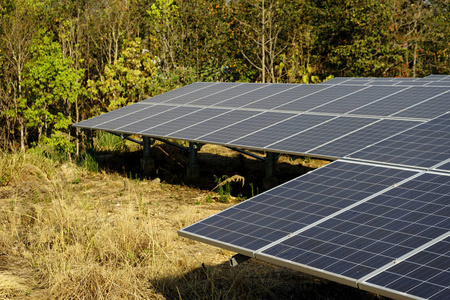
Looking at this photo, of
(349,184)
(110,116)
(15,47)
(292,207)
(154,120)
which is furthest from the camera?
(15,47)

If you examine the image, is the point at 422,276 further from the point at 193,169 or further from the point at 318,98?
the point at 193,169

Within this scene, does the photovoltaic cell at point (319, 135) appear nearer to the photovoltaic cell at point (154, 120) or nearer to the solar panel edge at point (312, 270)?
the photovoltaic cell at point (154, 120)

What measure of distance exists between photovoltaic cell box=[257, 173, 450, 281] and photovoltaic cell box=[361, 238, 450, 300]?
0.58ft

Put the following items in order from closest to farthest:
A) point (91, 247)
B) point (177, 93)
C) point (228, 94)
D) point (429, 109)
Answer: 1. point (91, 247)
2. point (429, 109)
3. point (228, 94)
4. point (177, 93)

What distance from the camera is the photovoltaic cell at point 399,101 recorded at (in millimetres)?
14701

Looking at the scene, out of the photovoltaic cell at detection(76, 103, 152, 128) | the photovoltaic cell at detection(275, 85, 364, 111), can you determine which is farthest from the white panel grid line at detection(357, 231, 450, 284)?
the photovoltaic cell at detection(76, 103, 152, 128)

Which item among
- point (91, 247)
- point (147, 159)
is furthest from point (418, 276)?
point (147, 159)

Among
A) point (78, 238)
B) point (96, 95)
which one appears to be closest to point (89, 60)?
point (96, 95)

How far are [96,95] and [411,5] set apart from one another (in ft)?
52.1

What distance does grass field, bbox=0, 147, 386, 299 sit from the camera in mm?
9773

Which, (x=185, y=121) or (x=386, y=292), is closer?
(x=386, y=292)

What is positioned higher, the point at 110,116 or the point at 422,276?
the point at 422,276

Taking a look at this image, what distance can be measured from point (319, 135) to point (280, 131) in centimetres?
122

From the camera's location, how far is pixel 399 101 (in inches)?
607
